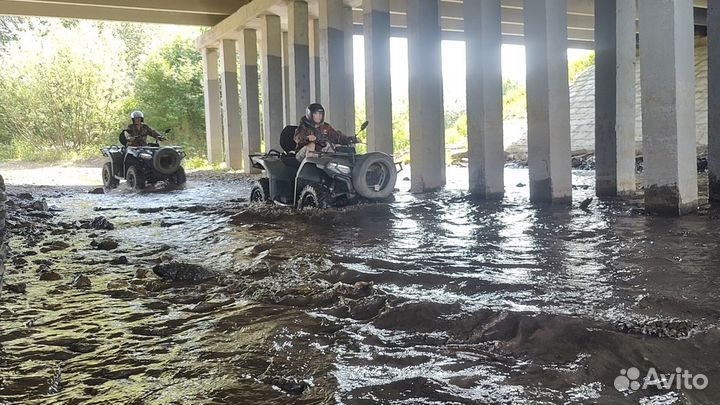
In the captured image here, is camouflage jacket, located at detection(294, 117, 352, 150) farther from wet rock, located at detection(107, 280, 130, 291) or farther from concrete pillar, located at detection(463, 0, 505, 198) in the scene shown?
wet rock, located at detection(107, 280, 130, 291)

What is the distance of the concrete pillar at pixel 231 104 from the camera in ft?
76.6

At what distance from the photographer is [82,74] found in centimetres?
3216

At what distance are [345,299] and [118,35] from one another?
46.2 metres

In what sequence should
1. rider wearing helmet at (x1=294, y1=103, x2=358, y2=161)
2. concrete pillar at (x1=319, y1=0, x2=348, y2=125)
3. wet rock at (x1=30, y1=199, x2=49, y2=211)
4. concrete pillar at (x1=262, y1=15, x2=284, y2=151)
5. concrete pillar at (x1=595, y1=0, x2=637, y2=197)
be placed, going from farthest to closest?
concrete pillar at (x1=262, y1=15, x2=284, y2=151), concrete pillar at (x1=319, y1=0, x2=348, y2=125), wet rock at (x1=30, y1=199, x2=49, y2=211), concrete pillar at (x1=595, y1=0, x2=637, y2=197), rider wearing helmet at (x1=294, y1=103, x2=358, y2=161)

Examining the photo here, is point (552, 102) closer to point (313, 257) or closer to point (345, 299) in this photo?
point (313, 257)

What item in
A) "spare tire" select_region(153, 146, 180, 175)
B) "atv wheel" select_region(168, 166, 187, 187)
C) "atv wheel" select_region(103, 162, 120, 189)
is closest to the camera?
"spare tire" select_region(153, 146, 180, 175)

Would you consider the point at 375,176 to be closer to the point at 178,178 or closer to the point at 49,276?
the point at 49,276

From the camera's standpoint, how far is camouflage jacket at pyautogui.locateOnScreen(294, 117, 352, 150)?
30.7ft

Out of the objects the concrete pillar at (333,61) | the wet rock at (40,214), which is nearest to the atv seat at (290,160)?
the wet rock at (40,214)

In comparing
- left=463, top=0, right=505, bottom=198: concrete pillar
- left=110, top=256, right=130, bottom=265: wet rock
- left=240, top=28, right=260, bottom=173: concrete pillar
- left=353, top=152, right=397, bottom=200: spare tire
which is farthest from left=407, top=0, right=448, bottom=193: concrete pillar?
left=240, top=28, right=260, bottom=173: concrete pillar

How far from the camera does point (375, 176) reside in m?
9.22

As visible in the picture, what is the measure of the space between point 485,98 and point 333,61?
218 inches

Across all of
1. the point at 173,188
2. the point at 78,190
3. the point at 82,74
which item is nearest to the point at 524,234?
the point at 173,188

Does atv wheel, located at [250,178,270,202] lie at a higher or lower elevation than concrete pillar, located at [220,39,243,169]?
lower
